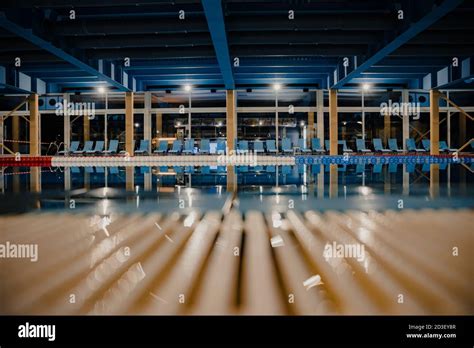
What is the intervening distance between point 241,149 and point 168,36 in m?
7.90

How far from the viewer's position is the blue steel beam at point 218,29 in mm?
7777

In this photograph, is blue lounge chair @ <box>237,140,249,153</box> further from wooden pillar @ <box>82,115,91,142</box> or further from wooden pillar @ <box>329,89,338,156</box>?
wooden pillar @ <box>82,115,91,142</box>

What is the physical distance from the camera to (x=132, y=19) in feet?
32.2

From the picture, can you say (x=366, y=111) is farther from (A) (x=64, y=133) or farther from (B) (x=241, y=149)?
(A) (x=64, y=133)

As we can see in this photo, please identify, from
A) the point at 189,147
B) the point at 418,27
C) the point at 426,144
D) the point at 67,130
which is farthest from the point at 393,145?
the point at 67,130

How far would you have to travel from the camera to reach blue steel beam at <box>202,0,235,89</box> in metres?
7.78

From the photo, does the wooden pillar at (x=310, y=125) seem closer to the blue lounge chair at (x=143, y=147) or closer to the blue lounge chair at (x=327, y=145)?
the blue lounge chair at (x=327, y=145)

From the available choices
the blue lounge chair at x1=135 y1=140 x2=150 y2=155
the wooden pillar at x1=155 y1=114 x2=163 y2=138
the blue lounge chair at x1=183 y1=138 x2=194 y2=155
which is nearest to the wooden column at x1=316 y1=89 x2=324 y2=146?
the blue lounge chair at x1=183 y1=138 x2=194 y2=155

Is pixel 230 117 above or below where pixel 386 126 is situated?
above

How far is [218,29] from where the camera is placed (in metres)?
9.16

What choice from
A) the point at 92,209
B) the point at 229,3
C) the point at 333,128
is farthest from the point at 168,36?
the point at 333,128

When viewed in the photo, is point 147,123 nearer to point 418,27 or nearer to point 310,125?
A: point 310,125

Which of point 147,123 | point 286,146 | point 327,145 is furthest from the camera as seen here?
point 147,123
